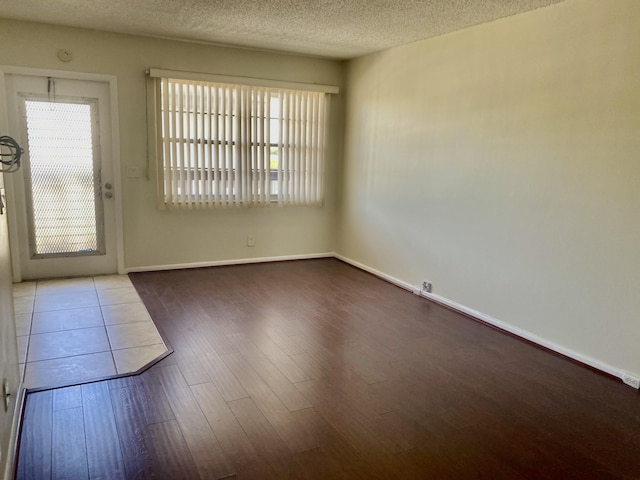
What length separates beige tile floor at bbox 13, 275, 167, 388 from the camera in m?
2.87

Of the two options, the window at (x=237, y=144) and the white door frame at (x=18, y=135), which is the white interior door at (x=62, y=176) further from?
the window at (x=237, y=144)

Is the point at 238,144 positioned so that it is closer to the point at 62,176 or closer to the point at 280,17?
the point at 280,17

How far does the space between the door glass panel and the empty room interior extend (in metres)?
0.02

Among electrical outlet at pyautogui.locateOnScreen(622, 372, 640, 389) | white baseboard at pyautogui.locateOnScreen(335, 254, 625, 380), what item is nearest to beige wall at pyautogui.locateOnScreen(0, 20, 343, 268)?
white baseboard at pyautogui.locateOnScreen(335, 254, 625, 380)

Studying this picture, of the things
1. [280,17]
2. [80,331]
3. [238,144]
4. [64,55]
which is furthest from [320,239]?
[64,55]

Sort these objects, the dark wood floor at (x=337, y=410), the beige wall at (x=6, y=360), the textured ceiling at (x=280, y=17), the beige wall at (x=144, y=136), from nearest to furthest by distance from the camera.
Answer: the beige wall at (x=6, y=360) < the dark wood floor at (x=337, y=410) < the textured ceiling at (x=280, y=17) < the beige wall at (x=144, y=136)

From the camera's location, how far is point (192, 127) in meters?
→ 5.06

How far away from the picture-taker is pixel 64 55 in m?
4.50

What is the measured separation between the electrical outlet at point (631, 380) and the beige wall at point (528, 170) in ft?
0.16

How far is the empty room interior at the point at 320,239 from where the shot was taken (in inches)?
90.1

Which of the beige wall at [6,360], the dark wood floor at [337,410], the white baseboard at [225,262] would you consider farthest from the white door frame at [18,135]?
the beige wall at [6,360]

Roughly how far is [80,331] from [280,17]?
9.75 feet

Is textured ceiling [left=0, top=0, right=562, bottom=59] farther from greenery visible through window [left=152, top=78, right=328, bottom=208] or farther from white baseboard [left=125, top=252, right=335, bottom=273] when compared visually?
white baseboard [left=125, top=252, right=335, bottom=273]

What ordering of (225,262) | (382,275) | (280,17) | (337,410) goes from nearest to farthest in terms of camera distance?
(337,410) < (280,17) < (382,275) < (225,262)
